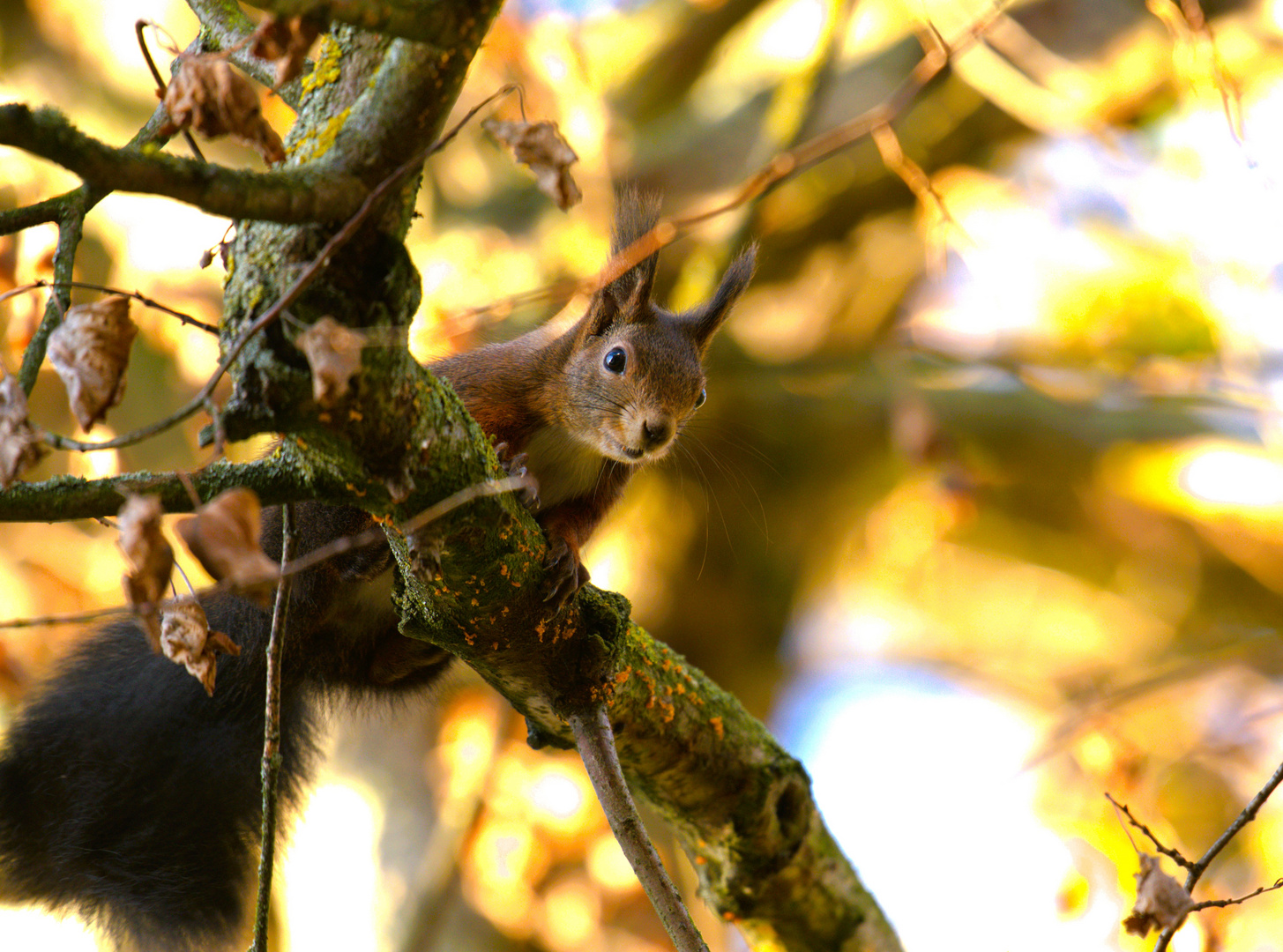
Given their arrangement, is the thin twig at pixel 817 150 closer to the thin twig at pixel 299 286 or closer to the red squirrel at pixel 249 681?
the thin twig at pixel 299 286

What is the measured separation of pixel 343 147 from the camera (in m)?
0.97

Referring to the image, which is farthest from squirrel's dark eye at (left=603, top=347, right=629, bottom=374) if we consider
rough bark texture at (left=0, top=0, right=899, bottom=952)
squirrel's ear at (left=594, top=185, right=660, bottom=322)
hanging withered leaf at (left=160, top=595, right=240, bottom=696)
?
hanging withered leaf at (left=160, top=595, right=240, bottom=696)

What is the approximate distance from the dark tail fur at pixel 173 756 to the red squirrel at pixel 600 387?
0.44m

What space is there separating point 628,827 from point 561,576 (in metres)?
0.38

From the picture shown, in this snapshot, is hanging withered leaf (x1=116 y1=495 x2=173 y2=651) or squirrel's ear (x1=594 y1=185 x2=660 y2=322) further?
squirrel's ear (x1=594 y1=185 x2=660 y2=322)

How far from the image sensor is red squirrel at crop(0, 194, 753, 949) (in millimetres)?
A: 1882

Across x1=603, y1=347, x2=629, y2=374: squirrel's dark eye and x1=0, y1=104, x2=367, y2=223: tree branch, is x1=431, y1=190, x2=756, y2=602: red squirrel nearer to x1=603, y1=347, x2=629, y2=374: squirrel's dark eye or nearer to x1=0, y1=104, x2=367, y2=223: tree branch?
x1=603, y1=347, x2=629, y2=374: squirrel's dark eye

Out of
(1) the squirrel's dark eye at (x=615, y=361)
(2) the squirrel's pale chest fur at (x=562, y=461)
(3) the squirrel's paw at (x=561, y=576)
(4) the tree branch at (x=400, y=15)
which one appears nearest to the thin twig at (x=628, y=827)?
(3) the squirrel's paw at (x=561, y=576)

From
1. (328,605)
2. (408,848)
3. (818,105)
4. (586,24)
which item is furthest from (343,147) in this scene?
(586,24)

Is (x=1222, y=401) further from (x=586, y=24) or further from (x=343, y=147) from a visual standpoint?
(x=343, y=147)

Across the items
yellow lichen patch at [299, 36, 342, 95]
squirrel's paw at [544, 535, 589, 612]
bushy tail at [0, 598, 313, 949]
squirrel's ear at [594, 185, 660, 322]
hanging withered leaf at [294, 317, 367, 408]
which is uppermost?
squirrel's ear at [594, 185, 660, 322]

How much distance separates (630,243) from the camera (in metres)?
2.03

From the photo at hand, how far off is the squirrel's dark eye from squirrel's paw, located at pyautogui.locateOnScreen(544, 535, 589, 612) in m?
0.63

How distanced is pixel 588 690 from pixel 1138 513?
3.21 m
